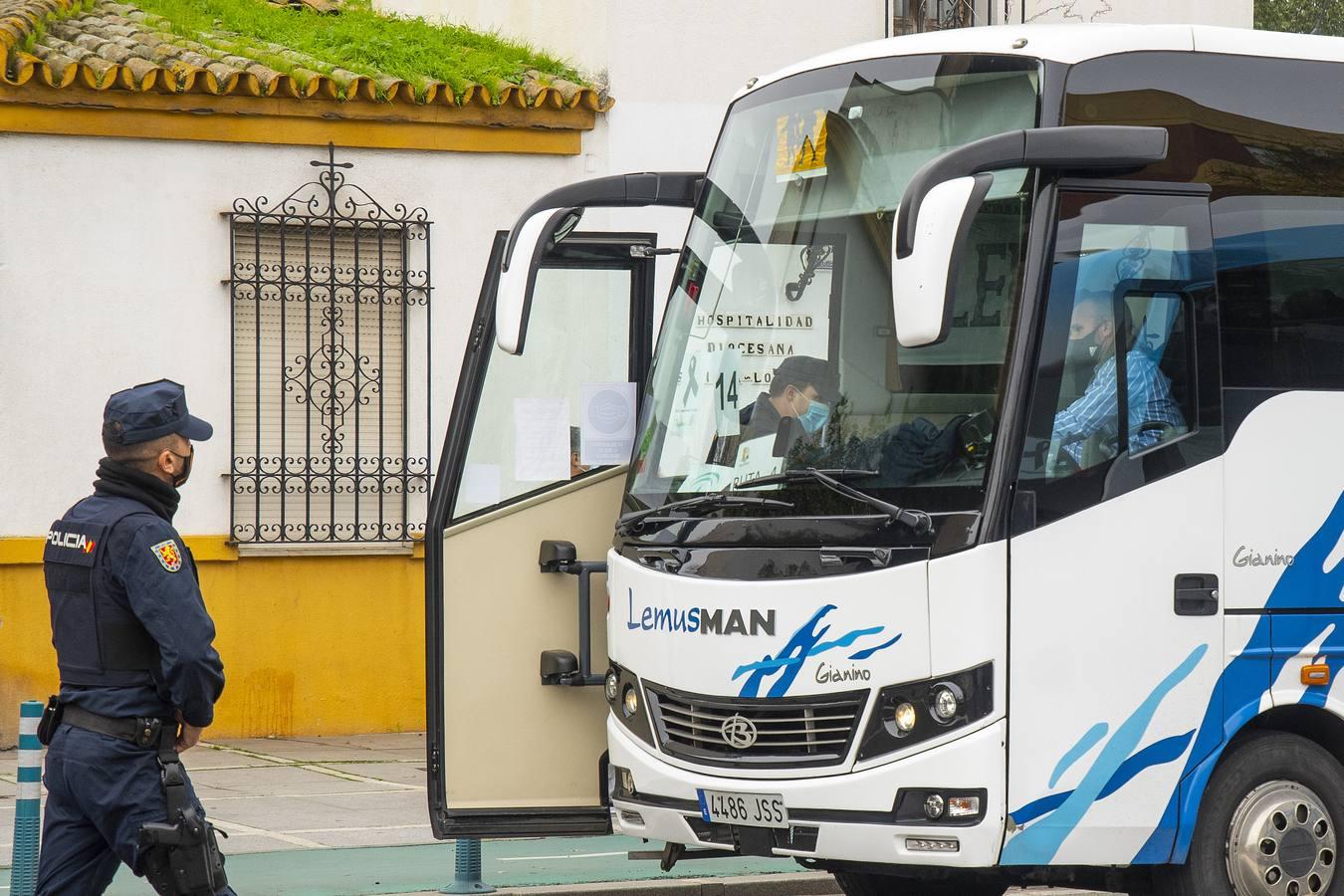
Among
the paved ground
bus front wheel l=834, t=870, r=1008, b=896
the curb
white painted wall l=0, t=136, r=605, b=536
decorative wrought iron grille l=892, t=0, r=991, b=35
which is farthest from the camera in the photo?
decorative wrought iron grille l=892, t=0, r=991, b=35

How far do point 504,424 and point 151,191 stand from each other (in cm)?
603

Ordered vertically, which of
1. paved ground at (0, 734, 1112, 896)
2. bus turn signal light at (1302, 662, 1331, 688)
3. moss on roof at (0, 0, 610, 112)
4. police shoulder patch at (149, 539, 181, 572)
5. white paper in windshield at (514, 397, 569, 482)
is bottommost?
paved ground at (0, 734, 1112, 896)

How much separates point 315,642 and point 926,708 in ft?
25.7

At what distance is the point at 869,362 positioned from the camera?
6617 mm

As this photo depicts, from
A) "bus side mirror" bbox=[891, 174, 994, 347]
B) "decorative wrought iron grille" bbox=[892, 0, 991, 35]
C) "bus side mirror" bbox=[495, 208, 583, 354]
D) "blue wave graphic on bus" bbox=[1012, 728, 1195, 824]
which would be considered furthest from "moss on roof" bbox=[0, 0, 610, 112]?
"blue wave graphic on bus" bbox=[1012, 728, 1195, 824]

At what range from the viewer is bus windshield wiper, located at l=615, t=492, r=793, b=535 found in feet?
21.7

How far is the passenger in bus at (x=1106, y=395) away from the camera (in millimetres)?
6355

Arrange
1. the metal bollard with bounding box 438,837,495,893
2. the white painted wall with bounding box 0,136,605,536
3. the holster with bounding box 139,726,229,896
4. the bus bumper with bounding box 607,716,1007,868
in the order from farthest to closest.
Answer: the white painted wall with bounding box 0,136,605,536, the metal bollard with bounding box 438,837,495,893, the bus bumper with bounding box 607,716,1007,868, the holster with bounding box 139,726,229,896

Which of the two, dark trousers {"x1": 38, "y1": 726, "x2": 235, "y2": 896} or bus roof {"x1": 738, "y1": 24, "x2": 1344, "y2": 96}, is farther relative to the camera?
bus roof {"x1": 738, "y1": 24, "x2": 1344, "y2": 96}

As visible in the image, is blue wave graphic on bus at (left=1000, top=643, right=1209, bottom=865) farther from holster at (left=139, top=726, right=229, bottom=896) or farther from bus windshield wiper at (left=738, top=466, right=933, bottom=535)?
holster at (left=139, top=726, right=229, bottom=896)

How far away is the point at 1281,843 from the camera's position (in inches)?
255

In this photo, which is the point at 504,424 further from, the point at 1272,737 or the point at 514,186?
the point at 514,186

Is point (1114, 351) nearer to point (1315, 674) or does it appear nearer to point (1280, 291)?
point (1280, 291)

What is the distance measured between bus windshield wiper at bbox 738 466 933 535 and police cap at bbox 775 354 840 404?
0.28 metres
